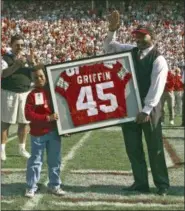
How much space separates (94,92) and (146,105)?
423 millimetres

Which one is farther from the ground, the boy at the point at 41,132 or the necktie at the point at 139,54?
the necktie at the point at 139,54

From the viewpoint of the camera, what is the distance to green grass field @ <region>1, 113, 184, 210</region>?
4.77 meters

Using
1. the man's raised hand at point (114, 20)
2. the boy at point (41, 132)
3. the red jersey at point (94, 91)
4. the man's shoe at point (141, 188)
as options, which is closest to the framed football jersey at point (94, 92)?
the red jersey at point (94, 91)

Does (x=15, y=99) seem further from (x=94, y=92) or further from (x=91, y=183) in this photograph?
(x=94, y=92)

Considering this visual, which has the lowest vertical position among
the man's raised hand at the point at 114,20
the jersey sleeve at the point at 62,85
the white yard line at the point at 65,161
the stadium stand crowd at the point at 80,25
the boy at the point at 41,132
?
the stadium stand crowd at the point at 80,25

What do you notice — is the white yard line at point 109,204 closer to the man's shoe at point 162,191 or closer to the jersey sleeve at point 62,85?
the man's shoe at point 162,191

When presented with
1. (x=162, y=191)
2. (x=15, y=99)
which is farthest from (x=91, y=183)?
(x=15, y=99)

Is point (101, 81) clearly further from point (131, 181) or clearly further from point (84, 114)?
point (131, 181)

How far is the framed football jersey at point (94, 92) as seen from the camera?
4.81m

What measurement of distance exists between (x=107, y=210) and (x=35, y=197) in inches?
29.8

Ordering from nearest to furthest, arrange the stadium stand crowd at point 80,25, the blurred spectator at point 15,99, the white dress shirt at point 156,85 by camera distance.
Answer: the white dress shirt at point 156,85 < the blurred spectator at point 15,99 < the stadium stand crowd at point 80,25

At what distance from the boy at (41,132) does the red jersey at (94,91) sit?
0.51 feet

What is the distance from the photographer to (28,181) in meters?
5.08

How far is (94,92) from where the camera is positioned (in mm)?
4863
